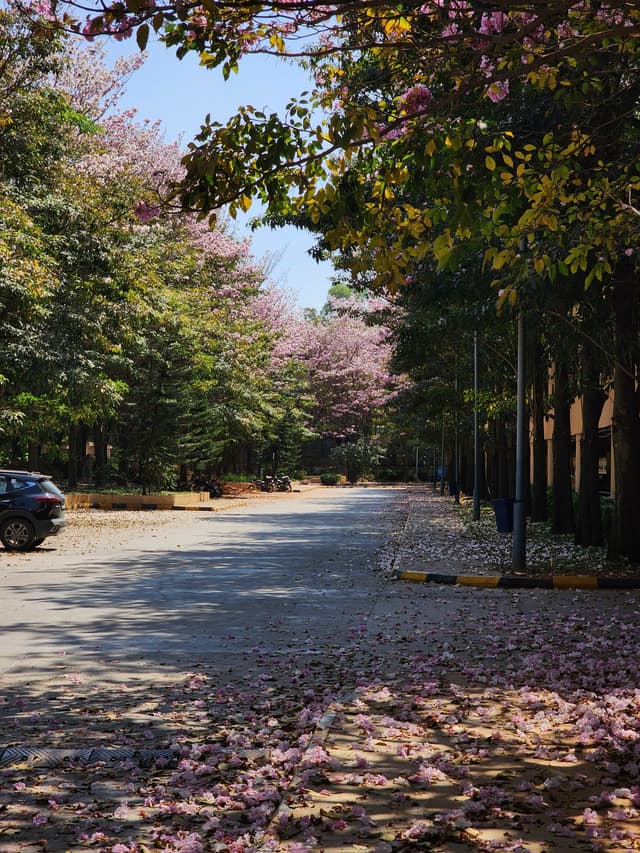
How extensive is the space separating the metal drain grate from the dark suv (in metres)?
13.2

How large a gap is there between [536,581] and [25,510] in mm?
9761

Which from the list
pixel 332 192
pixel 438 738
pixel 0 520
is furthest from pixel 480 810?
pixel 0 520

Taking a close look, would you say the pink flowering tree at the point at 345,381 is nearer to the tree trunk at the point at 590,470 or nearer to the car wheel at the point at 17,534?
the tree trunk at the point at 590,470

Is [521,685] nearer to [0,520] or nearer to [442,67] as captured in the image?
[442,67]

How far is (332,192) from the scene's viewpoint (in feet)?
24.2

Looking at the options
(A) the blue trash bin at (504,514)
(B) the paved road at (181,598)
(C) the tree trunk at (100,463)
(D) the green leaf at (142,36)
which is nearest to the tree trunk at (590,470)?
(A) the blue trash bin at (504,514)

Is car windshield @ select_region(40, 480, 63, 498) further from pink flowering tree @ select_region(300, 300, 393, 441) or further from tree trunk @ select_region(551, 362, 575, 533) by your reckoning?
pink flowering tree @ select_region(300, 300, 393, 441)

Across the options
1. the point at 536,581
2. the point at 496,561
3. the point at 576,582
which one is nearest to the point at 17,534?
the point at 496,561

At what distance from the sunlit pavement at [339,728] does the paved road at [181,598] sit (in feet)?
0.26

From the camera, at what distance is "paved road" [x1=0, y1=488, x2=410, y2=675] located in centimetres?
945

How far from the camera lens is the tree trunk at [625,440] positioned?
16.5 metres

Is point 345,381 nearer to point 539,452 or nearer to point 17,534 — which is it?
point 539,452

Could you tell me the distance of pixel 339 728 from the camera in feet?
20.9

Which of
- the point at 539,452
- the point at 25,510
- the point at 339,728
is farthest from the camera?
the point at 539,452
